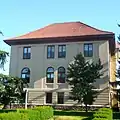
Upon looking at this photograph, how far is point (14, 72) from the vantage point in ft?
133

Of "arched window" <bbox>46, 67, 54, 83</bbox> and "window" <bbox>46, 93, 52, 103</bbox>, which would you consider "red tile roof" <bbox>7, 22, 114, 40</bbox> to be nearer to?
"arched window" <bbox>46, 67, 54, 83</bbox>

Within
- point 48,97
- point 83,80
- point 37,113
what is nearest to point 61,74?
point 48,97

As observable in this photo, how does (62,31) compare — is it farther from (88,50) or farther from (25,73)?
(25,73)

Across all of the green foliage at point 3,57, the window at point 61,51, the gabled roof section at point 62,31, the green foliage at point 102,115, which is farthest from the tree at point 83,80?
the green foliage at point 3,57

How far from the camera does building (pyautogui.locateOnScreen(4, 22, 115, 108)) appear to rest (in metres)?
37.2

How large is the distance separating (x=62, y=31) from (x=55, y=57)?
437 centimetres

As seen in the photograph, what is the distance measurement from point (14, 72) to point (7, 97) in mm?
22168

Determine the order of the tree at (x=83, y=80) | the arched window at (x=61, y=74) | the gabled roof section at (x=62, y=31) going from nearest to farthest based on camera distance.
A: the tree at (x=83, y=80) → the arched window at (x=61, y=74) → the gabled roof section at (x=62, y=31)

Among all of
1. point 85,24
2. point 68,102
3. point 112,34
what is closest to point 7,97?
point 68,102

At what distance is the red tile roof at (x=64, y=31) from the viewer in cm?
3894

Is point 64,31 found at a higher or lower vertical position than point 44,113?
higher

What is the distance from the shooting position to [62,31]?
40.8 m

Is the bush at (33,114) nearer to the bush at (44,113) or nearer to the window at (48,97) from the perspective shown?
the bush at (44,113)

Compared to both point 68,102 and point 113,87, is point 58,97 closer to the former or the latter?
point 68,102
